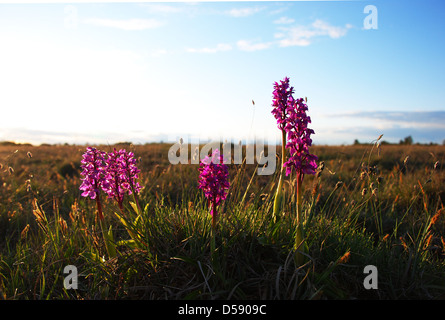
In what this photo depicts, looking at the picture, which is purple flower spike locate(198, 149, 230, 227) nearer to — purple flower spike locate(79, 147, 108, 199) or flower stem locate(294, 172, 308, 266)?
flower stem locate(294, 172, 308, 266)

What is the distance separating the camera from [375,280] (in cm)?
316

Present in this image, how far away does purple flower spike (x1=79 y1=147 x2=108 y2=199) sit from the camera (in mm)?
3293

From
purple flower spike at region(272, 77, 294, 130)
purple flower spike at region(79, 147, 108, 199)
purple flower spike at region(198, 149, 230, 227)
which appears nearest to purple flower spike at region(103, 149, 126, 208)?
purple flower spike at region(79, 147, 108, 199)

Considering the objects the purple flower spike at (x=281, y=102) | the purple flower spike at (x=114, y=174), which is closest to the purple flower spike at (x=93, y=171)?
the purple flower spike at (x=114, y=174)

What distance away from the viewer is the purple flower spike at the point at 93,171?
329 centimetres

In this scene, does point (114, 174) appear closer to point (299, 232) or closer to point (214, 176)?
point (214, 176)

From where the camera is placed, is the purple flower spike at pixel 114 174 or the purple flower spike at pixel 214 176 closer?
the purple flower spike at pixel 214 176

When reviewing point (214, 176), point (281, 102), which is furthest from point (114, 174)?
point (281, 102)

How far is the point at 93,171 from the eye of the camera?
130 inches

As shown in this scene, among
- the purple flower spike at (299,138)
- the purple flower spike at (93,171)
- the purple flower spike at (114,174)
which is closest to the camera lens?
the purple flower spike at (299,138)

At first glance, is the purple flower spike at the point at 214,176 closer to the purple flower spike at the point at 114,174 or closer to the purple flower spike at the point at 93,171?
the purple flower spike at the point at 114,174
